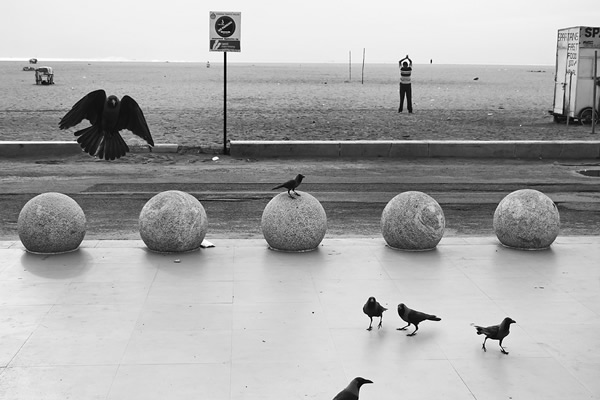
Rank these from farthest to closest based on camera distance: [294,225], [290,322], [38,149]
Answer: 1. [38,149]
2. [294,225]
3. [290,322]

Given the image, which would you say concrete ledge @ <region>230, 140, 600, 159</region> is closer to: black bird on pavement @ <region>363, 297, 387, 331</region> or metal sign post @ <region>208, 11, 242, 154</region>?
A: metal sign post @ <region>208, 11, 242, 154</region>

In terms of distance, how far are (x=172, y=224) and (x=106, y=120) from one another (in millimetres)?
1617

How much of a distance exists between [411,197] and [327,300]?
2831 millimetres

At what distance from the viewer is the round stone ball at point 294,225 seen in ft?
35.8

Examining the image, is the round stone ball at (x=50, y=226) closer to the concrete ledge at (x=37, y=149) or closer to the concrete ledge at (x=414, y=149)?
the concrete ledge at (x=37, y=149)

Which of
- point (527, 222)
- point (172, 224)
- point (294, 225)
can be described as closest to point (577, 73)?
point (527, 222)

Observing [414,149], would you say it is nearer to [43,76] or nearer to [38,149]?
[38,149]

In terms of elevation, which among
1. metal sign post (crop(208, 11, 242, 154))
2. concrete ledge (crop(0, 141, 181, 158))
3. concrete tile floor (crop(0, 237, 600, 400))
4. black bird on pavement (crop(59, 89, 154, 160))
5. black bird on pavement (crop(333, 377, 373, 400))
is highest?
metal sign post (crop(208, 11, 242, 154))

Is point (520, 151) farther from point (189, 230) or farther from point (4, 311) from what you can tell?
point (4, 311)

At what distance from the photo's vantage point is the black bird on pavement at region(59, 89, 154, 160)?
9.96m

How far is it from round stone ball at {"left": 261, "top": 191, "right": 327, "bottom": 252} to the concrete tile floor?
0.19 metres

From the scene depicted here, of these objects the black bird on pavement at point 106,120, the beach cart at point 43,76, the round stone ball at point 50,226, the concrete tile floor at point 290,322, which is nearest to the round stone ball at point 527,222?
the concrete tile floor at point 290,322

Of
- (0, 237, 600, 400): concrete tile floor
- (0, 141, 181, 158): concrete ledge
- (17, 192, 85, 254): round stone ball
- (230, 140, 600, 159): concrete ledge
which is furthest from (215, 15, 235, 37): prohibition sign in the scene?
(17, 192, 85, 254): round stone ball

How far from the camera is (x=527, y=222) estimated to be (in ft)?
36.7
